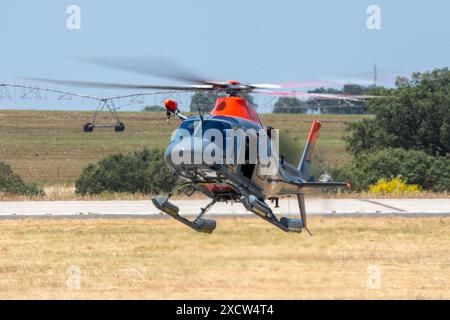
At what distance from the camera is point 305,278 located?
21359mm

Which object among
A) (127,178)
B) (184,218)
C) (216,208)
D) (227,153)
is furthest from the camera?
(127,178)

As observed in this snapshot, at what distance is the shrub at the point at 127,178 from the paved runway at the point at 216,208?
678 cm

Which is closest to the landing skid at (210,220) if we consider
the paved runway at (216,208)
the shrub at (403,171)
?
the paved runway at (216,208)

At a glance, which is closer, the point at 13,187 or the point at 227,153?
the point at 227,153

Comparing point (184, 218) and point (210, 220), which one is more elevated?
point (184, 218)

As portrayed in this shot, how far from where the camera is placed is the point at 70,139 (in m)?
91.4

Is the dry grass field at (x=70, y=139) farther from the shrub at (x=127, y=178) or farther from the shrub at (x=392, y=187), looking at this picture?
the shrub at (x=392, y=187)

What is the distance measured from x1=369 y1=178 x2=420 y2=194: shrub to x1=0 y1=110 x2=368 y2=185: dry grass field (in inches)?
701

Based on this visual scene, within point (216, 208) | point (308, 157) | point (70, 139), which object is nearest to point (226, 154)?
point (308, 157)

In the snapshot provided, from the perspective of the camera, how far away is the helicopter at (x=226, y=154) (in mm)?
22906

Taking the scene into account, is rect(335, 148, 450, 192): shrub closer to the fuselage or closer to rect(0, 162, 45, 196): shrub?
rect(0, 162, 45, 196): shrub

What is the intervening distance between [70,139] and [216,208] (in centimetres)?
5372

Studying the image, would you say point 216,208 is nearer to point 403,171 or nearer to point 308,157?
point 308,157
